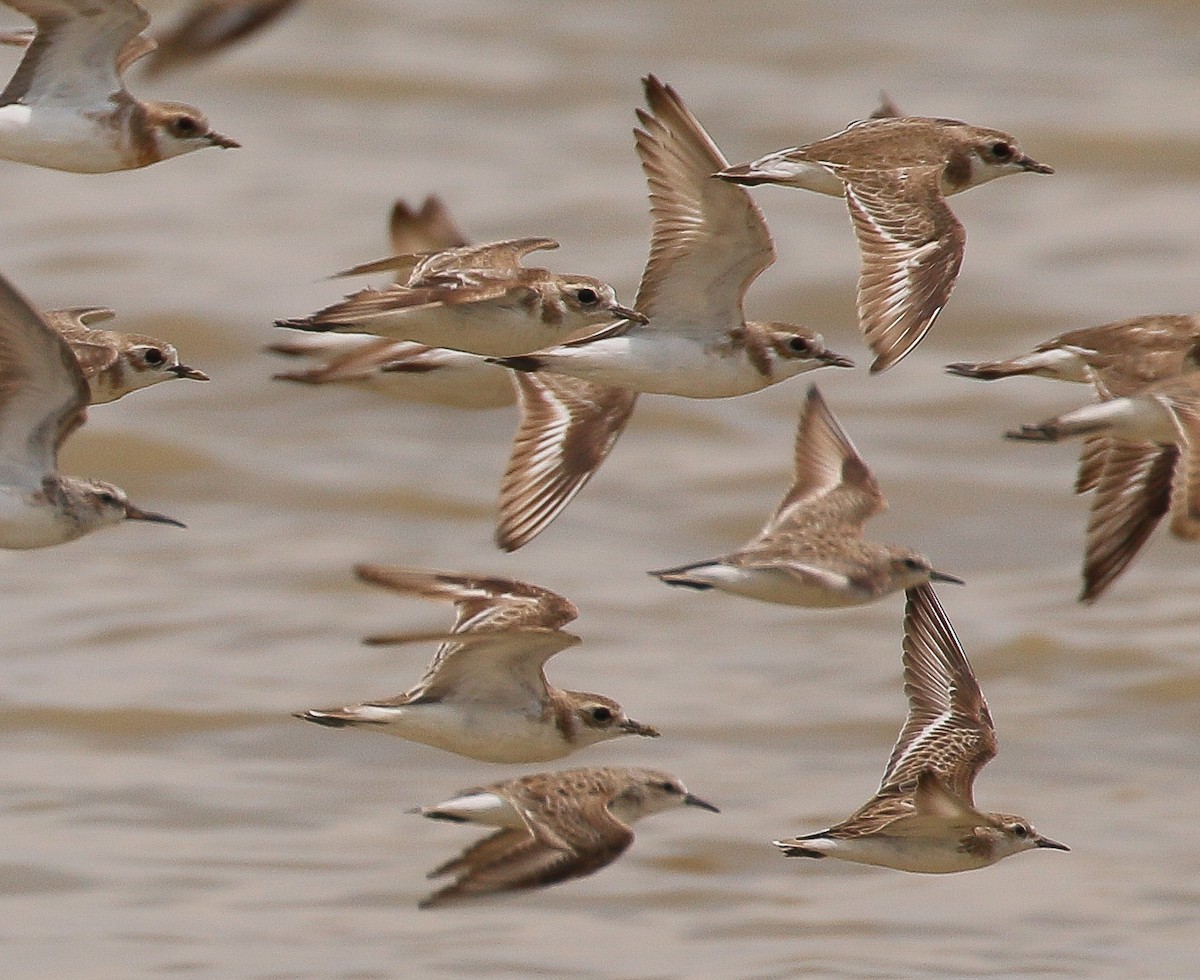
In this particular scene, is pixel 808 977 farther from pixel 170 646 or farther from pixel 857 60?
pixel 857 60

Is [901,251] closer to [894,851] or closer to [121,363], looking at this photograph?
[894,851]

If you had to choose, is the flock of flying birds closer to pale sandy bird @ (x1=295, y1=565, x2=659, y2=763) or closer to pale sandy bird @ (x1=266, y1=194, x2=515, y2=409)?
pale sandy bird @ (x1=295, y1=565, x2=659, y2=763)

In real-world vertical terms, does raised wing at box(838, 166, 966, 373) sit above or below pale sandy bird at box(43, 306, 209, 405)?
above

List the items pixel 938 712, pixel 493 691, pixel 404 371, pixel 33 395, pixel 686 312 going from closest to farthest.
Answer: pixel 33 395 < pixel 493 691 < pixel 686 312 < pixel 938 712 < pixel 404 371

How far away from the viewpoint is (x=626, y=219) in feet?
75.3

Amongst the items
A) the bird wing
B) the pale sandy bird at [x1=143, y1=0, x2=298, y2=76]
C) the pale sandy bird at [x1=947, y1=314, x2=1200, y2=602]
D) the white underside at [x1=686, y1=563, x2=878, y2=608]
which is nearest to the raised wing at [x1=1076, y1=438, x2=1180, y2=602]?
the pale sandy bird at [x1=947, y1=314, x2=1200, y2=602]

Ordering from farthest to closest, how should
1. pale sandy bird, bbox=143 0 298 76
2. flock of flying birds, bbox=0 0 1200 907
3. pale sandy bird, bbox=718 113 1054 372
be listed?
pale sandy bird, bbox=718 113 1054 372 → flock of flying birds, bbox=0 0 1200 907 → pale sandy bird, bbox=143 0 298 76

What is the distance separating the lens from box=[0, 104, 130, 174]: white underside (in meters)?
9.66

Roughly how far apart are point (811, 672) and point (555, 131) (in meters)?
9.29

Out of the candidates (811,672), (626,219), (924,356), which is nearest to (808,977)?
(811,672)

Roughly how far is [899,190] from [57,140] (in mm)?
2837

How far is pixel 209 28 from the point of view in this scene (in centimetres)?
887

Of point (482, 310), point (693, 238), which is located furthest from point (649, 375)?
point (482, 310)

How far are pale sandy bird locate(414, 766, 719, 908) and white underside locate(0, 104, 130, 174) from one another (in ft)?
8.28
